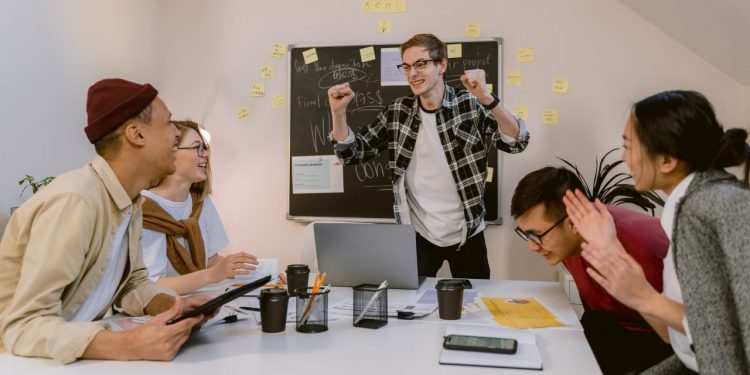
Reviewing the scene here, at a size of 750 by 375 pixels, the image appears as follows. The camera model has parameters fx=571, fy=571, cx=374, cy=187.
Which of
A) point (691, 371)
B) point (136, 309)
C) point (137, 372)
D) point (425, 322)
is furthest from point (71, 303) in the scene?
point (691, 371)

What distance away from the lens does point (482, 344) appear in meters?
1.16

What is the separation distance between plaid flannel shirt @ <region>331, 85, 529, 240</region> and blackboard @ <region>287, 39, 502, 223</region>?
811 millimetres

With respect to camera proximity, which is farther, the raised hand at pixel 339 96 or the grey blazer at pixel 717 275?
the raised hand at pixel 339 96

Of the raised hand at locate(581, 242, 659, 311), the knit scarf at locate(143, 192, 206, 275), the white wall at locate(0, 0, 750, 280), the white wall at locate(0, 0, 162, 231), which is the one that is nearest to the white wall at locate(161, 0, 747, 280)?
the white wall at locate(0, 0, 750, 280)

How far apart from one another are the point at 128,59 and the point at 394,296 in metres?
2.58

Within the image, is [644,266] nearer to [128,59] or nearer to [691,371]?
[691,371]

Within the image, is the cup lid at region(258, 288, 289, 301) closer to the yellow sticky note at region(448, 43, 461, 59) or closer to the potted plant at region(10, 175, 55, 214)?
the potted plant at region(10, 175, 55, 214)

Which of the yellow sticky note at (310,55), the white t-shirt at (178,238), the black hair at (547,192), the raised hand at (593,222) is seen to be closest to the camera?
the raised hand at (593,222)

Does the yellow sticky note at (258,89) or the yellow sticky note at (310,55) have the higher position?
the yellow sticky note at (310,55)

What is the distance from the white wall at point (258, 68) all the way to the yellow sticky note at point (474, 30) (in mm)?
41

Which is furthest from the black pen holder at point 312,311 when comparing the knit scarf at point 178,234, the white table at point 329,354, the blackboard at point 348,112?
the blackboard at point 348,112

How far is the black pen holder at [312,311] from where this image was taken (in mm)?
1344

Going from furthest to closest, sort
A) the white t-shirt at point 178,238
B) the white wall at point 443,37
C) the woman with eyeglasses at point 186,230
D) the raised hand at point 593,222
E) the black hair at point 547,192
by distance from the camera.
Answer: the white wall at point 443,37, the white t-shirt at point 178,238, the woman with eyeglasses at point 186,230, the black hair at point 547,192, the raised hand at point 593,222

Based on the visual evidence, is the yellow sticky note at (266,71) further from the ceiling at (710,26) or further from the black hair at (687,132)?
the black hair at (687,132)
